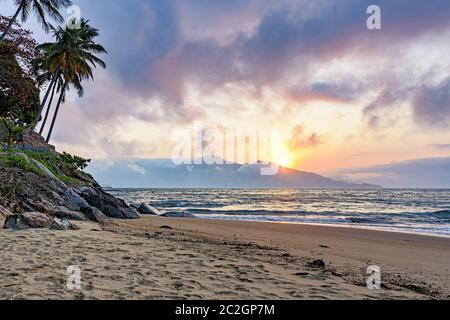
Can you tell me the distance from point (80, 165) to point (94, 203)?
41.5 ft

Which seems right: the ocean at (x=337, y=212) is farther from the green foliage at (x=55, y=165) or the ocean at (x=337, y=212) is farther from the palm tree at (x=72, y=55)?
the palm tree at (x=72, y=55)

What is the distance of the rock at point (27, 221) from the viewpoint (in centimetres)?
844


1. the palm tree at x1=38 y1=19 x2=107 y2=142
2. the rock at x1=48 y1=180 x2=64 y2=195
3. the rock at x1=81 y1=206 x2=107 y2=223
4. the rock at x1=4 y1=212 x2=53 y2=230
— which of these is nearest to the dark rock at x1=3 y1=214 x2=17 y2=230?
the rock at x1=4 y1=212 x2=53 y2=230

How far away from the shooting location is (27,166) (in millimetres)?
13938

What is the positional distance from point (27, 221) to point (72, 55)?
26.3 m

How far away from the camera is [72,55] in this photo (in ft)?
101

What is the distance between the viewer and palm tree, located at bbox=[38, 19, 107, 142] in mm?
30453

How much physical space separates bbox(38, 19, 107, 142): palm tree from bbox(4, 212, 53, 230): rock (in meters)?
25.6

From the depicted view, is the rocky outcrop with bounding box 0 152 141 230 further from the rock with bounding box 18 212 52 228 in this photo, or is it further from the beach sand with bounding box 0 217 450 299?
the beach sand with bounding box 0 217 450 299

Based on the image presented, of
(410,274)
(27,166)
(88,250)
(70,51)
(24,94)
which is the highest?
(70,51)

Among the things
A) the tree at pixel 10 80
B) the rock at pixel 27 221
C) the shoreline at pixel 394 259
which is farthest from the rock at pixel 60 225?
the tree at pixel 10 80

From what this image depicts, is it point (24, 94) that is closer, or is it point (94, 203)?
point (94, 203)
